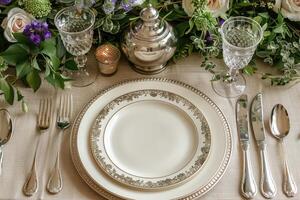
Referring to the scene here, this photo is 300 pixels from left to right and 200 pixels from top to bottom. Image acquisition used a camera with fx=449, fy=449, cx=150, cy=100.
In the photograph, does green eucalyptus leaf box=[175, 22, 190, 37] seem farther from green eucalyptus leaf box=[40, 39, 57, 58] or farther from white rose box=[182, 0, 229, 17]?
green eucalyptus leaf box=[40, 39, 57, 58]

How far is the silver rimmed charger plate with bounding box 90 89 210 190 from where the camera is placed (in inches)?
32.3

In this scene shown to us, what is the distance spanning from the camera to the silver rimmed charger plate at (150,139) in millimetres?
821

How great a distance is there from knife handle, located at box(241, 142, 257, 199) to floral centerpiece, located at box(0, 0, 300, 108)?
0.21 meters

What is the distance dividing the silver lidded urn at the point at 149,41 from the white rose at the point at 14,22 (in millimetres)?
214

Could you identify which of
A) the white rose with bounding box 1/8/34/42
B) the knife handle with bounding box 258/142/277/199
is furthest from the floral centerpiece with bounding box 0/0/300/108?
the knife handle with bounding box 258/142/277/199

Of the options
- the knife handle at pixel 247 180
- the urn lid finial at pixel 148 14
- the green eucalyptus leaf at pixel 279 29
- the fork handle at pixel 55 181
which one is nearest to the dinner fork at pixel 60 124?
the fork handle at pixel 55 181

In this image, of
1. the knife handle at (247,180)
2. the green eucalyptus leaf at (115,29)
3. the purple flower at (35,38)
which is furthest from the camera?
the green eucalyptus leaf at (115,29)

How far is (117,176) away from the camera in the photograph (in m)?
0.81

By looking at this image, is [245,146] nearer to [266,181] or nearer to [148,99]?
[266,181]

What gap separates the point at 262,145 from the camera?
2.83ft

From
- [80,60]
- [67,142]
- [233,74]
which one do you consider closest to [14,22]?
[80,60]

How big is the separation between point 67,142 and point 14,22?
284 millimetres

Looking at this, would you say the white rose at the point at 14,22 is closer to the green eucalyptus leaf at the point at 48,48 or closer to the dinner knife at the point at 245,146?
the green eucalyptus leaf at the point at 48,48

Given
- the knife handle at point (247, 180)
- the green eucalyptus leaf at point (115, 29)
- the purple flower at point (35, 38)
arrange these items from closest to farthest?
1. the knife handle at point (247, 180)
2. the purple flower at point (35, 38)
3. the green eucalyptus leaf at point (115, 29)
